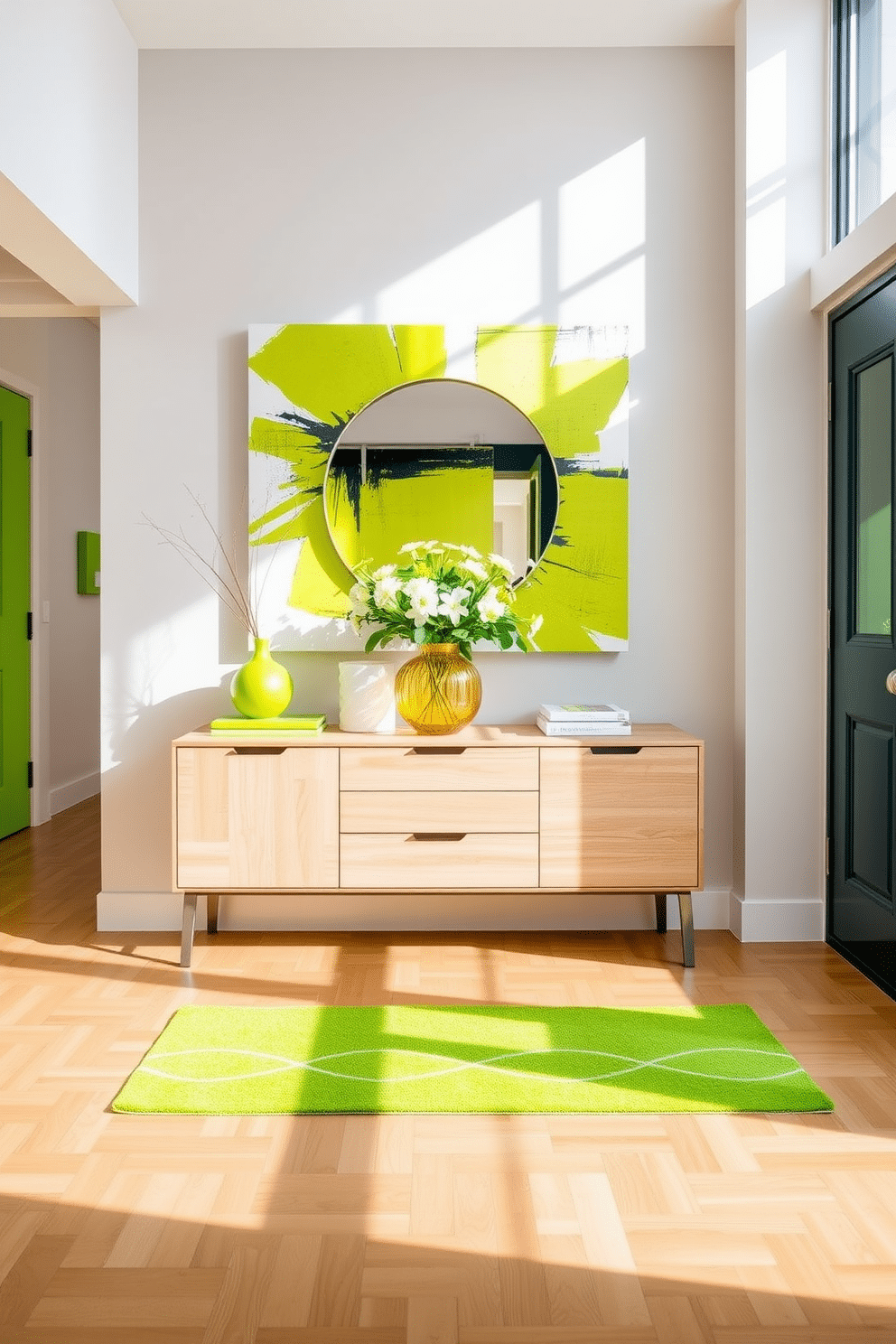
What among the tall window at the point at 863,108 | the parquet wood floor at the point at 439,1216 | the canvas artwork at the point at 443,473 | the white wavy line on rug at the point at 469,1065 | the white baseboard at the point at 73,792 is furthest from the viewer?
the white baseboard at the point at 73,792

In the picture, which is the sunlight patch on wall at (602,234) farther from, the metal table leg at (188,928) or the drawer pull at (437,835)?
the metal table leg at (188,928)

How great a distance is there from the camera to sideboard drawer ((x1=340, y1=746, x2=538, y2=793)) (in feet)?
10.3

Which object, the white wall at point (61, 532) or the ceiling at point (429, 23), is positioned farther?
the white wall at point (61, 532)

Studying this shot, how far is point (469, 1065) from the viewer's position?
2432mm

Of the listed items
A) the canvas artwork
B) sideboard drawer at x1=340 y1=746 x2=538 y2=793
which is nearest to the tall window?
the canvas artwork

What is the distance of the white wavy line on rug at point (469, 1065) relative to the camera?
7.72ft

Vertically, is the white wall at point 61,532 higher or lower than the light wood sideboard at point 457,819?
higher

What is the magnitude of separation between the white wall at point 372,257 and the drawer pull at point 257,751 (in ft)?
1.57

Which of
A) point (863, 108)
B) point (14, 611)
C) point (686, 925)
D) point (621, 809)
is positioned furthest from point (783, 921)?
point (14, 611)

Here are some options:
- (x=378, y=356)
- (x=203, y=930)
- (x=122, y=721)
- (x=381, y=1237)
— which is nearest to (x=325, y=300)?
(x=378, y=356)

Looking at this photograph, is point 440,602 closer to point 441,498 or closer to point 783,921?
point 441,498

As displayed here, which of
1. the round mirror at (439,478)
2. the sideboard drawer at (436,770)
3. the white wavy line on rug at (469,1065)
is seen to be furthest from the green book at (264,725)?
the white wavy line on rug at (469,1065)

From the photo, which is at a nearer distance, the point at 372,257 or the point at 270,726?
the point at 270,726

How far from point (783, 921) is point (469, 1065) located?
1.43 metres
